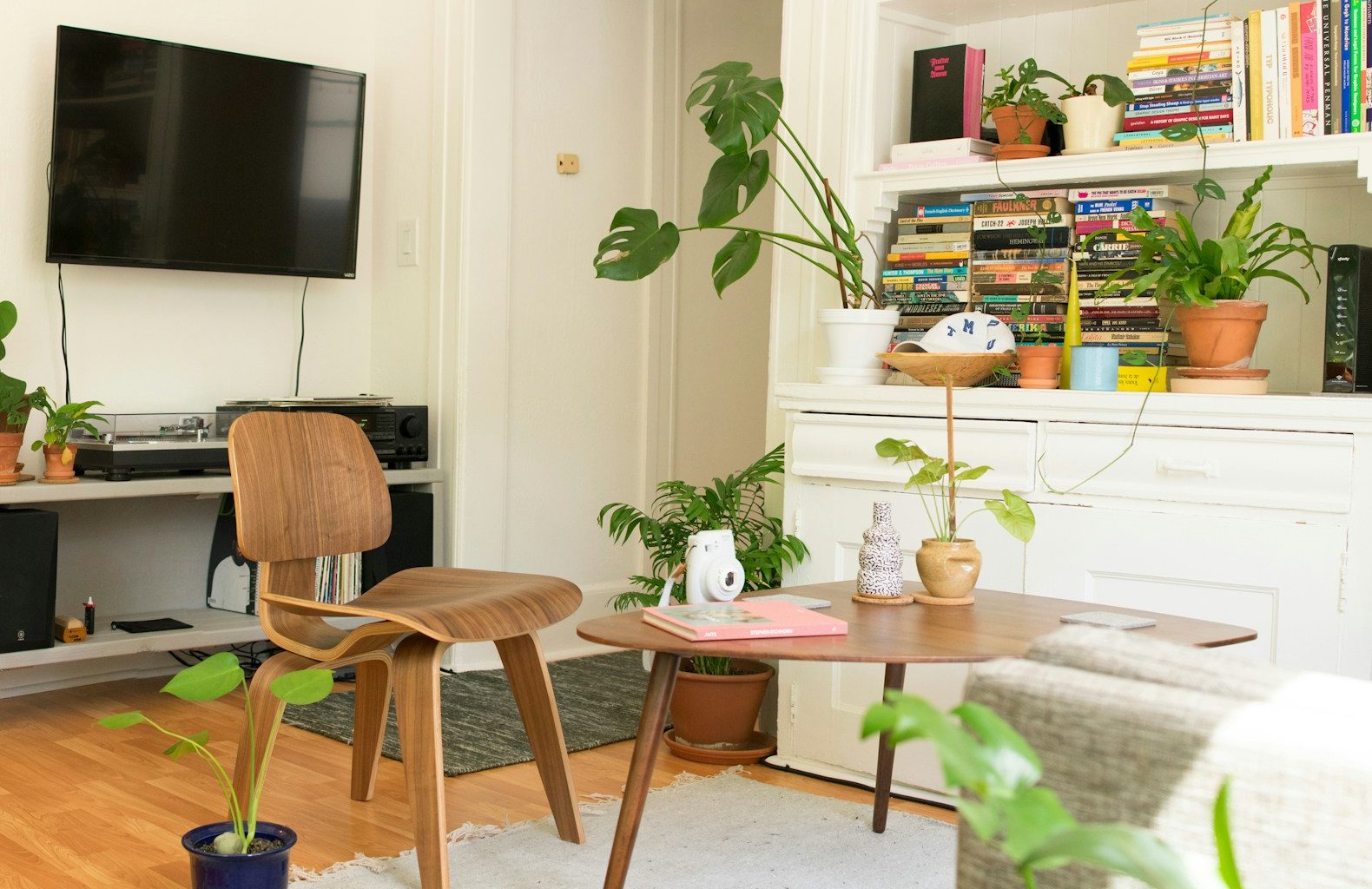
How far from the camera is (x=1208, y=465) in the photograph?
2463 mm

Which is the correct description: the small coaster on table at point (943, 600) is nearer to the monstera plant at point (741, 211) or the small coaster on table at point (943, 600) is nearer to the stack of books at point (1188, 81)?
the monstera plant at point (741, 211)

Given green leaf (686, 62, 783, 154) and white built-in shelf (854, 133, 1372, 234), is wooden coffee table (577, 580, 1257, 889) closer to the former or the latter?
white built-in shelf (854, 133, 1372, 234)

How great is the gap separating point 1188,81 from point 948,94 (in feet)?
1.90

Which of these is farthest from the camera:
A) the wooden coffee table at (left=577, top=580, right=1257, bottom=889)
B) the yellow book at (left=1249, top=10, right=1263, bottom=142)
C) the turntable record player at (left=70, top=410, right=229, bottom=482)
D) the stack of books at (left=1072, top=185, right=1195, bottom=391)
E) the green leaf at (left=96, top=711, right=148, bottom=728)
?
the turntable record player at (left=70, top=410, right=229, bottom=482)

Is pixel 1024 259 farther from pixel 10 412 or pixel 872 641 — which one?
pixel 10 412

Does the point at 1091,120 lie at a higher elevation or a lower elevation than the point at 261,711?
higher

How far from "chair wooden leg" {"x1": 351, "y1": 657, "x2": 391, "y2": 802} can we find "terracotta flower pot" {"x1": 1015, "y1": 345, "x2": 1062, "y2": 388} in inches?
57.4

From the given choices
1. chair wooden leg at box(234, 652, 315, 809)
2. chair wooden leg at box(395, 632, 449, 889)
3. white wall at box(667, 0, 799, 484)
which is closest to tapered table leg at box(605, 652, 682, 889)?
chair wooden leg at box(395, 632, 449, 889)

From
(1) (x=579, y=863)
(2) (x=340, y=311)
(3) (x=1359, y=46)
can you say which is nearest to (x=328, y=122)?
(2) (x=340, y=311)

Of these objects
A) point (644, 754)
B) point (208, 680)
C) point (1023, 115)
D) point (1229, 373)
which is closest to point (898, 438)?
point (1229, 373)

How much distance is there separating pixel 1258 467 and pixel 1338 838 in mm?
1723

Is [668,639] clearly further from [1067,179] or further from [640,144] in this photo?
[640,144]

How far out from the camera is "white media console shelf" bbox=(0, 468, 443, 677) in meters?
3.28

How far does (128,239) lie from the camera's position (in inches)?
143
